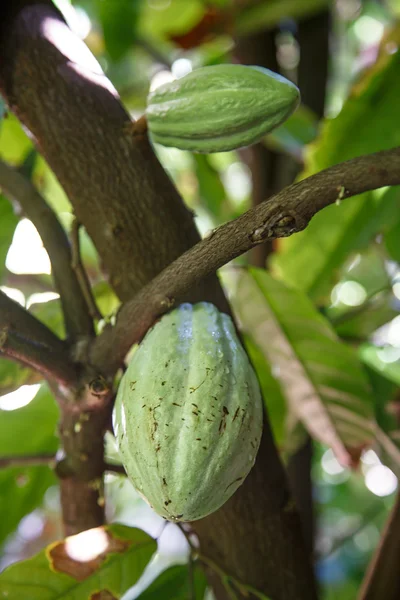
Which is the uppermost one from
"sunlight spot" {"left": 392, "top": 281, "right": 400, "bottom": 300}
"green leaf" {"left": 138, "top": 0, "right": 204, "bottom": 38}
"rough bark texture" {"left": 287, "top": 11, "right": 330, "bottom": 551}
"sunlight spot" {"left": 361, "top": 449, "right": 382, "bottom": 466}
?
"green leaf" {"left": 138, "top": 0, "right": 204, "bottom": 38}

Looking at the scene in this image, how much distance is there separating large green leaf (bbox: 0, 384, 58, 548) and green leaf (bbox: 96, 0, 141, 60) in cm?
88

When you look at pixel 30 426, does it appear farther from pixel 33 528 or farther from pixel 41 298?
pixel 33 528

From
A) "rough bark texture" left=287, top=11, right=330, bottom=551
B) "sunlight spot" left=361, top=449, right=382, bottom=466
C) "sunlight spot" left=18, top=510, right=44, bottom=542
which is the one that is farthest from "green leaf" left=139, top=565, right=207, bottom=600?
"sunlight spot" left=18, top=510, right=44, bottom=542

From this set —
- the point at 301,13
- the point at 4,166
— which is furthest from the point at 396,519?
the point at 301,13

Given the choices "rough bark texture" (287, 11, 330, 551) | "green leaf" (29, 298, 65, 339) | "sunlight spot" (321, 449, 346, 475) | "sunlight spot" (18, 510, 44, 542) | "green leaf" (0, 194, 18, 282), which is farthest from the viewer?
"sunlight spot" (18, 510, 44, 542)

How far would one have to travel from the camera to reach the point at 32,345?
22.6 inches

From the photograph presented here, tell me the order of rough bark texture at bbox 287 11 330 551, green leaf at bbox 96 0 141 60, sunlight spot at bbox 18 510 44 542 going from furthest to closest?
sunlight spot at bbox 18 510 44 542, rough bark texture at bbox 287 11 330 551, green leaf at bbox 96 0 141 60

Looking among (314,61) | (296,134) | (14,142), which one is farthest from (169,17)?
(14,142)

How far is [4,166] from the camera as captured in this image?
801 mm

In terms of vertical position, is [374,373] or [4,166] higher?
[4,166]

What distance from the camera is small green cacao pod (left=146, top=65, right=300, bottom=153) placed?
570 mm

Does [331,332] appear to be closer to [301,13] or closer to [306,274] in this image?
[306,274]

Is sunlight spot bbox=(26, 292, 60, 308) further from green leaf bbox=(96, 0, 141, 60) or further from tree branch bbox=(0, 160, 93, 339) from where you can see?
green leaf bbox=(96, 0, 141, 60)

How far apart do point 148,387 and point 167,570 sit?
0.42m
